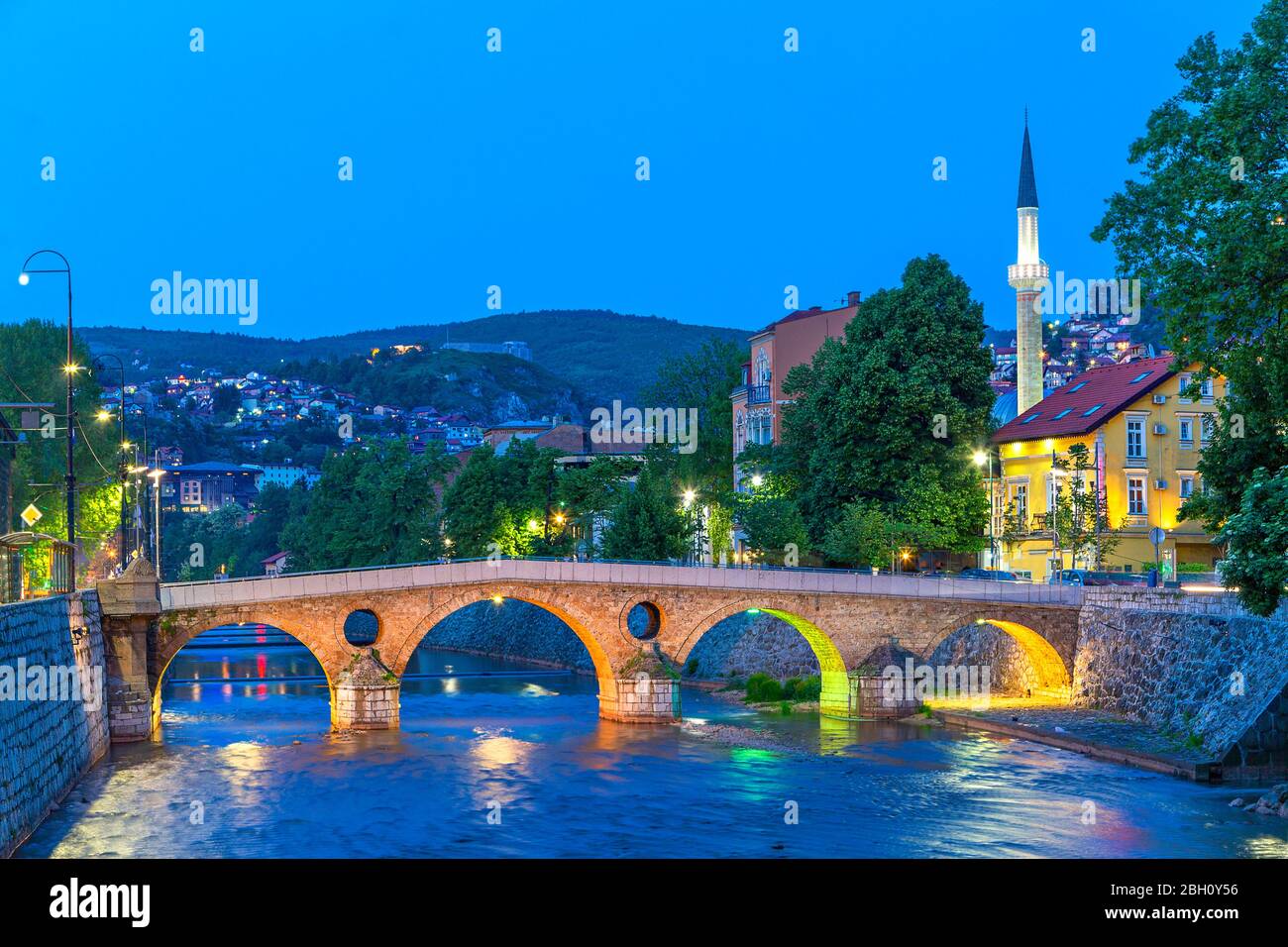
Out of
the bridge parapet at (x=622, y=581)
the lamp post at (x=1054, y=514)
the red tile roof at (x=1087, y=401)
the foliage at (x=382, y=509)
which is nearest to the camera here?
the bridge parapet at (x=622, y=581)

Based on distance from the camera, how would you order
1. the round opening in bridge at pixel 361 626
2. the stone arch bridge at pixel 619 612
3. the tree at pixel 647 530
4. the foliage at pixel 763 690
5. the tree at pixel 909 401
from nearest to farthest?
the stone arch bridge at pixel 619 612 → the foliage at pixel 763 690 → the tree at pixel 909 401 → the tree at pixel 647 530 → the round opening in bridge at pixel 361 626

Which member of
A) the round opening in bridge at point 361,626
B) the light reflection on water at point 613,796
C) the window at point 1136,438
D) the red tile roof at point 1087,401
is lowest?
the light reflection on water at point 613,796

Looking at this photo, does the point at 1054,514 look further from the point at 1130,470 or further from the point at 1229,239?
the point at 1229,239

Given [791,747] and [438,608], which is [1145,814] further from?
[438,608]

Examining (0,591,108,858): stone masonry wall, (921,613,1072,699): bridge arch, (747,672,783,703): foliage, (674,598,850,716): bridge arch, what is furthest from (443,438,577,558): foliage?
(0,591,108,858): stone masonry wall

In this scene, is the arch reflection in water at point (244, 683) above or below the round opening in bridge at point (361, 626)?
below

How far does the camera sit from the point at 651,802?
33.7 m

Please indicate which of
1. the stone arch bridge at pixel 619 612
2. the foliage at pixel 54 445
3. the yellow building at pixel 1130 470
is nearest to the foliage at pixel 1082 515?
the yellow building at pixel 1130 470

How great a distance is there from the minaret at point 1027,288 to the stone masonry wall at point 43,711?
47.6m

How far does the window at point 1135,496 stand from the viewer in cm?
5781

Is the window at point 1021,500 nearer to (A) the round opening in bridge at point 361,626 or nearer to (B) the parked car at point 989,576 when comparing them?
(B) the parked car at point 989,576

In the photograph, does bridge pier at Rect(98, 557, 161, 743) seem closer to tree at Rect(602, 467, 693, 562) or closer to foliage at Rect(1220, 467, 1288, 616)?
tree at Rect(602, 467, 693, 562)

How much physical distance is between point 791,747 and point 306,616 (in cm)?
1467
